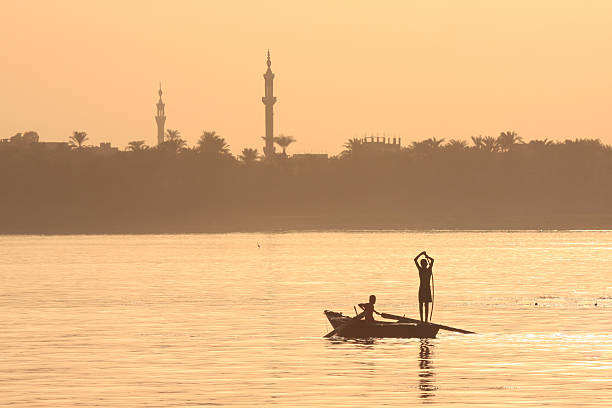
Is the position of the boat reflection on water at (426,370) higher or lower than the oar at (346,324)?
lower

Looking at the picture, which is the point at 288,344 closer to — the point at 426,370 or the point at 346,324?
the point at 346,324

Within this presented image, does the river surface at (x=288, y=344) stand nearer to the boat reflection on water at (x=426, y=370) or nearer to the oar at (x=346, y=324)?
the boat reflection on water at (x=426, y=370)

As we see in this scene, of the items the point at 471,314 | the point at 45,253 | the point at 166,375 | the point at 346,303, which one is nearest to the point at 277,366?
the point at 166,375

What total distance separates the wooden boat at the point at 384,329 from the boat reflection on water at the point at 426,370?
1.44 ft

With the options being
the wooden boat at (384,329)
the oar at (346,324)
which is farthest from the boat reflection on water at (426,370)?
the oar at (346,324)

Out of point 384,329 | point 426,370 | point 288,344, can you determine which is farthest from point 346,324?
point 426,370

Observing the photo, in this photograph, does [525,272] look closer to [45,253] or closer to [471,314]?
[471,314]

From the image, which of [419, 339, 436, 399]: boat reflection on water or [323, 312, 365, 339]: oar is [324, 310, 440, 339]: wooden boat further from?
[419, 339, 436, 399]: boat reflection on water

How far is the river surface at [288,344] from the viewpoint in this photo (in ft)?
122

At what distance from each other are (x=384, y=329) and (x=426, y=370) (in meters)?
8.41

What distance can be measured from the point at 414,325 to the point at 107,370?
11.5 m

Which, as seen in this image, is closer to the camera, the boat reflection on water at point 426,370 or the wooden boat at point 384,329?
the boat reflection on water at point 426,370

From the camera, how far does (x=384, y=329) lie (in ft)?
165

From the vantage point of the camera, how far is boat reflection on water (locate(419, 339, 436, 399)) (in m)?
37.5
